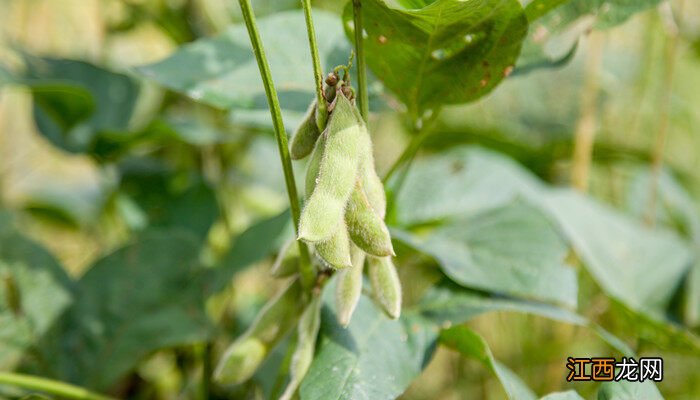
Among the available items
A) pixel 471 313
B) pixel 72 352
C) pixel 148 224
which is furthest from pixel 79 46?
pixel 471 313

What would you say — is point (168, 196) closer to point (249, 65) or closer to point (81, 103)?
point (81, 103)

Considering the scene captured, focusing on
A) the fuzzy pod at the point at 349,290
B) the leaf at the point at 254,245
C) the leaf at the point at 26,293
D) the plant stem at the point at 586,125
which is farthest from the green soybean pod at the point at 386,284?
the plant stem at the point at 586,125

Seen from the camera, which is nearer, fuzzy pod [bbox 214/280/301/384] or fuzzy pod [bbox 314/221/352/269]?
fuzzy pod [bbox 314/221/352/269]

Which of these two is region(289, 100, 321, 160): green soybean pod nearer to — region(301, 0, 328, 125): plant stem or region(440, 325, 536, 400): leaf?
region(301, 0, 328, 125): plant stem

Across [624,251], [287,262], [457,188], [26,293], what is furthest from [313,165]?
[624,251]

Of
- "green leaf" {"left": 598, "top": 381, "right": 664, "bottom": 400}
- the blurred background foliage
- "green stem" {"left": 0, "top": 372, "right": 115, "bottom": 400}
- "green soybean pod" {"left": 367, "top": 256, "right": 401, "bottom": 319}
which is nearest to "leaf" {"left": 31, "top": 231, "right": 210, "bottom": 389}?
the blurred background foliage

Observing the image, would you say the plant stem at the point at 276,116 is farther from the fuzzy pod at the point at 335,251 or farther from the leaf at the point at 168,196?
the leaf at the point at 168,196
